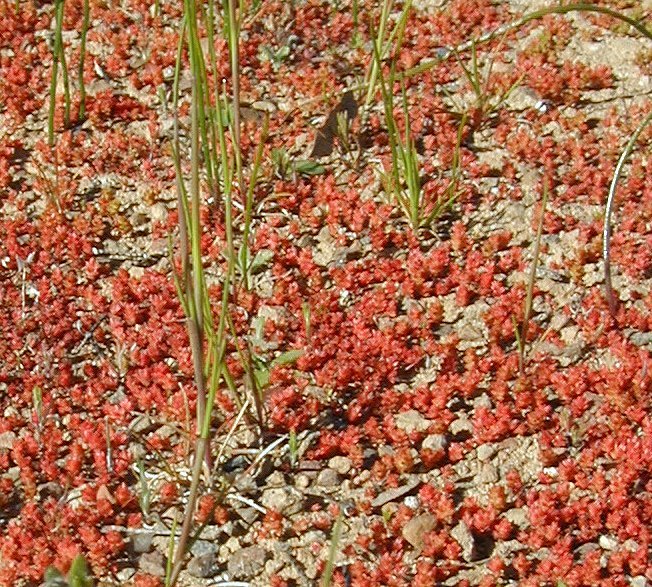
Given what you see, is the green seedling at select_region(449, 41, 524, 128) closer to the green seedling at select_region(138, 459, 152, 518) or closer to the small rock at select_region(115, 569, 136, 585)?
the green seedling at select_region(138, 459, 152, 518)

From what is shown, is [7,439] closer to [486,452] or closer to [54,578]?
[54,578]

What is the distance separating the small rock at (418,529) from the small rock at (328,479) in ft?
1.19

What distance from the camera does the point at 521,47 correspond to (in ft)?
20.1

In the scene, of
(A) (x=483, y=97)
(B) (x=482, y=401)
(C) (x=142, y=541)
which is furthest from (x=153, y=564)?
(A) (x=483, y=97)

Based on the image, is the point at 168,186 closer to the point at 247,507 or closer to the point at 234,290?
the point at 234,290

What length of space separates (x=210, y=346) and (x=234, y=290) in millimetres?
674

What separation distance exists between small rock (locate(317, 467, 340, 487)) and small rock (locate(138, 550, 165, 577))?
2.29ft

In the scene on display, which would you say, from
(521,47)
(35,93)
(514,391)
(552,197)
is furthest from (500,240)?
(35,93)

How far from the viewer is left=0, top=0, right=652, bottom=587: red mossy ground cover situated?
13.0ft

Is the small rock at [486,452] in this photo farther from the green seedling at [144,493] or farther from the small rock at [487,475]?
the green seedling at [144,493]

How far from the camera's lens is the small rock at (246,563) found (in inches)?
152

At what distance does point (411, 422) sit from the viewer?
437 centimetres

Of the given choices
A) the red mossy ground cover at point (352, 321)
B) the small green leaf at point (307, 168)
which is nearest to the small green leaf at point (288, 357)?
the red mossy ground cover at point (352, 321)

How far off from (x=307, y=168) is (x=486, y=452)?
1.92 metres
